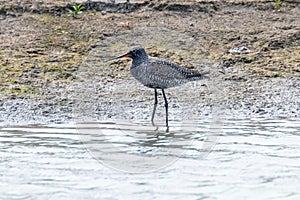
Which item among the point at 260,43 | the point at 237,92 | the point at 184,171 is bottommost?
the point at 184,171

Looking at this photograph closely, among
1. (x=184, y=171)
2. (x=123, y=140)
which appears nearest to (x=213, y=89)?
(x=123, y=140)

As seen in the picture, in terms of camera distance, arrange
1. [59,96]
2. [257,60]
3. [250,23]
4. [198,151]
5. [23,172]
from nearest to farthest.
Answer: [23,172] → [198,151] → [59,96] → [257,60] → [250,23]

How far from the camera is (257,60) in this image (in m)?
10.5

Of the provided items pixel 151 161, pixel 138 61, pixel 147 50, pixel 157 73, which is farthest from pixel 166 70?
pixel 151 161

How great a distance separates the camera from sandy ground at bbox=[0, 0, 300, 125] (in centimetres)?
934

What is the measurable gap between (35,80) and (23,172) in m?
3.16

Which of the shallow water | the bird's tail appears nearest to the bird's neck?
the bird's tail

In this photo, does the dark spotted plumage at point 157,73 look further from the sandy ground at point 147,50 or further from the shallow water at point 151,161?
the shallow water at point 151,161

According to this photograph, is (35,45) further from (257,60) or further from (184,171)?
(184,171)

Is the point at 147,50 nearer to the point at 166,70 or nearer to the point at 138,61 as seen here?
the point at 138,61

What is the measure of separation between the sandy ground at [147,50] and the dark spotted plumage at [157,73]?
1.36ft

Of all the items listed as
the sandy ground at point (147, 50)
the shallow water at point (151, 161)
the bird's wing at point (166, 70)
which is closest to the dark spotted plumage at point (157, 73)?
the bird's wing at point (166, 70)

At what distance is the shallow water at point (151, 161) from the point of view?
6.32 metres

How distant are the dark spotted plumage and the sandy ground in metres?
0.42
